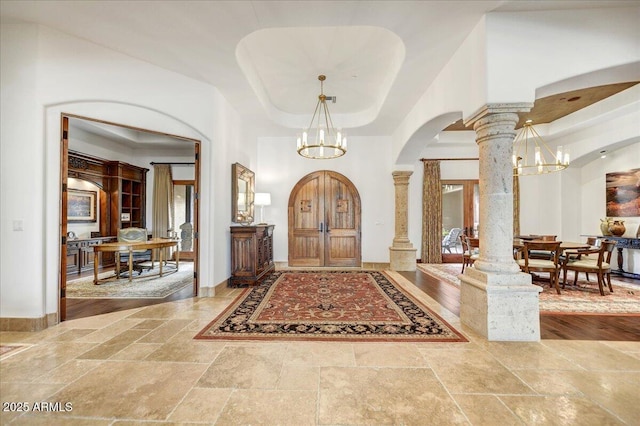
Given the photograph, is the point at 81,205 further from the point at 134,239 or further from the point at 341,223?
the point at 341,223

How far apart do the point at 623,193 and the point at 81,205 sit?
12652 mm

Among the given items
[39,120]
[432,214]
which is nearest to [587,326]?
[432,214]

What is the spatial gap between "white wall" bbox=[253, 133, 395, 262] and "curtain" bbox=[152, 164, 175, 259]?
10.1 ft

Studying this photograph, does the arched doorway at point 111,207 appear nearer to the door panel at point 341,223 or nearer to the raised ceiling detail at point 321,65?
the raised ceiling detail at point 321,65

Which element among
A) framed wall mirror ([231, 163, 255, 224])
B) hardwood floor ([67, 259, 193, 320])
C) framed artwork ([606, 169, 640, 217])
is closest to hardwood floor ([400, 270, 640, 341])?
framed wall mirror ([231, 163, 255, 224])

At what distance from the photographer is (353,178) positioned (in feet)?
23.2

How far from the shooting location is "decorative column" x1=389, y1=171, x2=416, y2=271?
6531 mm

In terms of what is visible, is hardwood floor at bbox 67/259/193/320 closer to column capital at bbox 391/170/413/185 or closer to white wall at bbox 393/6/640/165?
white wall at bbox 393/6/640/165

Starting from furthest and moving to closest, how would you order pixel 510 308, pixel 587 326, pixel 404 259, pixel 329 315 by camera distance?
pixel 404 259, pixel 329 315, pixel 587 326, pixel 510 308

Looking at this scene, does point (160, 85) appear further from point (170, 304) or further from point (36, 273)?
point (170, 304)

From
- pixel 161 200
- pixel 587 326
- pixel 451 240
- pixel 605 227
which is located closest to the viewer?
pixel 587 326

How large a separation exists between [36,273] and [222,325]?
2.13 m

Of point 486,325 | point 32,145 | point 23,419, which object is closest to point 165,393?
point 23,419

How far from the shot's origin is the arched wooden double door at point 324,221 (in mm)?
7000
